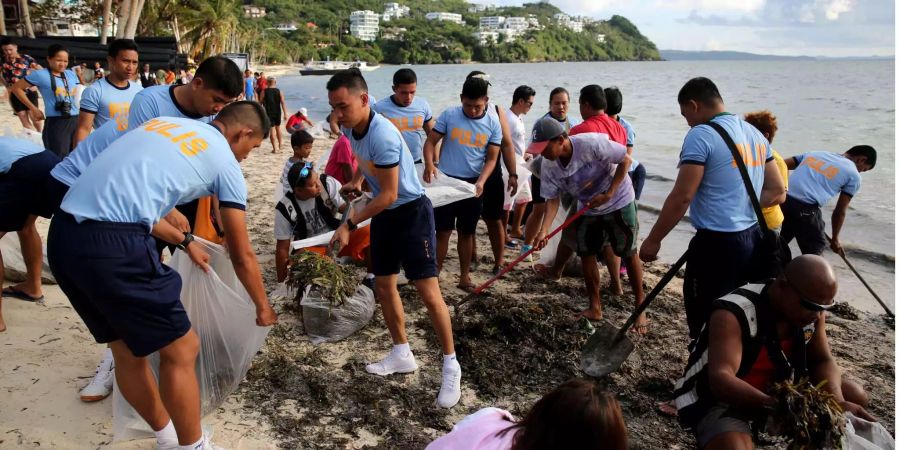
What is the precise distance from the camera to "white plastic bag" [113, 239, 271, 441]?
283 cm

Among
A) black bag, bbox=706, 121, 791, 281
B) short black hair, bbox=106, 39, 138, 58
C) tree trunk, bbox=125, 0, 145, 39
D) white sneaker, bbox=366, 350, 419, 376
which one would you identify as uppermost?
tree trunk, bbox=125, 0, 145, 39

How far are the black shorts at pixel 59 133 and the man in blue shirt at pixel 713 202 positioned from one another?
19.0ft

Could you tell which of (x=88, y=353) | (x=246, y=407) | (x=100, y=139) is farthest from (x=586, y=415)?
(x=88, y=353)

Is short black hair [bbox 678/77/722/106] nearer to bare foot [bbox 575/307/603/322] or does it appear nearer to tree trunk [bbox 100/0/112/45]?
bare foot [bbox 575/307/603/322]

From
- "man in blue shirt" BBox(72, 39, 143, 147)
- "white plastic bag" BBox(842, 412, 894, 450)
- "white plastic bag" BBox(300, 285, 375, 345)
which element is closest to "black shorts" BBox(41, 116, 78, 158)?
"man in blue shirt" BBox(72, 39, 143, 147)

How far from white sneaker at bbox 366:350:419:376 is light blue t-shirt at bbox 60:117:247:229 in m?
1.51

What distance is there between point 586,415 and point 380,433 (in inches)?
75.7

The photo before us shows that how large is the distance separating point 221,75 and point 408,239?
1265 millimetres

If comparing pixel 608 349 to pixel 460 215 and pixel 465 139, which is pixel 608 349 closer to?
pixel 460 215

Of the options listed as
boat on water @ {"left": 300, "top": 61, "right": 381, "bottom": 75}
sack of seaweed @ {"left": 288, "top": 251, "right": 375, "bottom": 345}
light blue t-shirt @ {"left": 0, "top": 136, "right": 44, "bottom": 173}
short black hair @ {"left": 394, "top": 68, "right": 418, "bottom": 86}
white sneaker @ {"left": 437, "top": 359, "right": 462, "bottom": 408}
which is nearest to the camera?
white sneaker @ {"left": 437, "top": 359, "right": 462, "bottom": 408}

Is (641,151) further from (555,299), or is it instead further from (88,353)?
(88,353)

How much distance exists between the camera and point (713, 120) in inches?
127

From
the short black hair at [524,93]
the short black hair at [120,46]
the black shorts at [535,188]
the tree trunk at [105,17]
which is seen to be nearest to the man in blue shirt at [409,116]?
the short black hair at [524,93]

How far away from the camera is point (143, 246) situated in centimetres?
224
